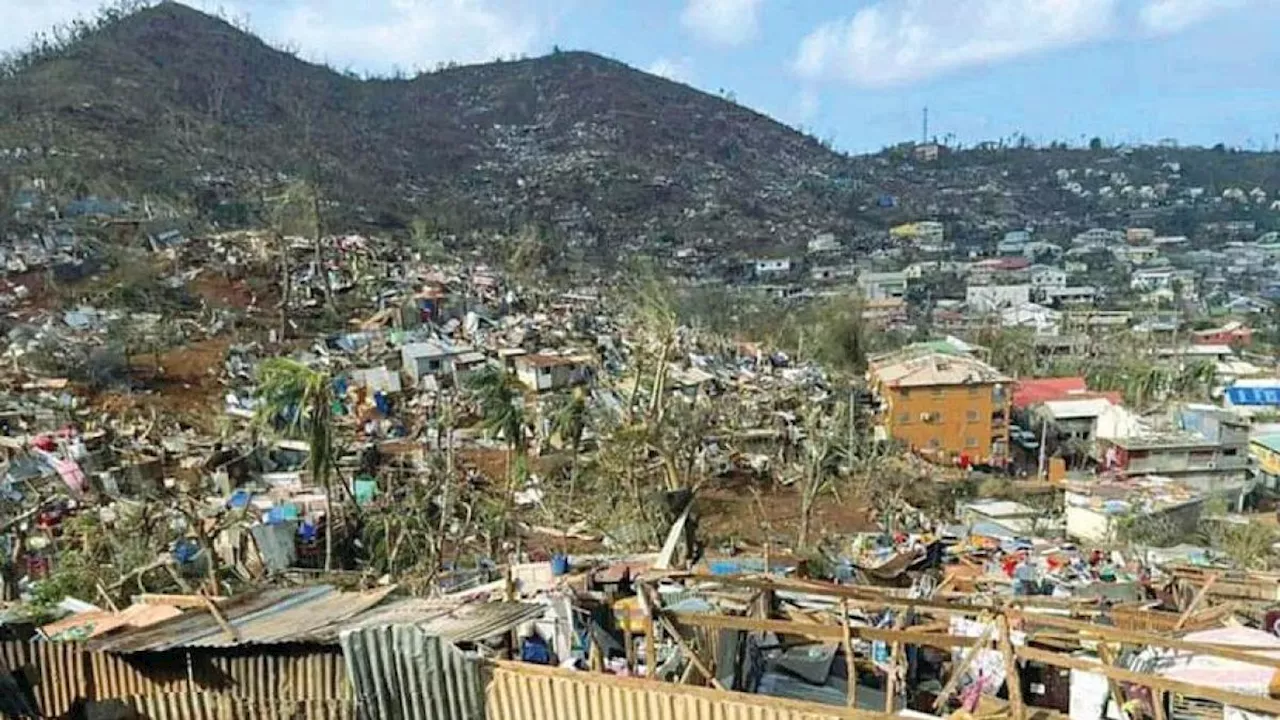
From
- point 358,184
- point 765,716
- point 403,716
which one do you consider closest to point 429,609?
point 403,716

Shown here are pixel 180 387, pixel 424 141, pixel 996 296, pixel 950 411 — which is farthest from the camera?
pixel 424 141

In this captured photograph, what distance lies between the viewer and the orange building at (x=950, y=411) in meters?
24.7

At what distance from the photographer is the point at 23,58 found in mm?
65062

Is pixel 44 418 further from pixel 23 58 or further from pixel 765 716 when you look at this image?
pixel 23 58

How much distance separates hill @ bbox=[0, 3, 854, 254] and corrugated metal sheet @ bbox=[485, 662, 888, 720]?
39926mm

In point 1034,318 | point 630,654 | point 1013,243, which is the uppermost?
point 1013,243

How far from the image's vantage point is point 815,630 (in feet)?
13.3

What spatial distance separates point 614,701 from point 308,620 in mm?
1599

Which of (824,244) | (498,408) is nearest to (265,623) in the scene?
(498,408)

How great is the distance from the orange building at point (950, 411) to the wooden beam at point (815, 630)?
2130 cm

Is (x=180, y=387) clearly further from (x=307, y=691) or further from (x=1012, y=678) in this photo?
(x=1012, y=678)

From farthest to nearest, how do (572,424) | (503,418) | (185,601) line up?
(572,424) < (503,418) < (185,601)

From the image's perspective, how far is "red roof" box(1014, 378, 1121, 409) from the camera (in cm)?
2746

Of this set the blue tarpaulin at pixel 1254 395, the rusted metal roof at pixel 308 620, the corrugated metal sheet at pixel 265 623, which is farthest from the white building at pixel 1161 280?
the corrugated metal sheet at pixel 265 623
